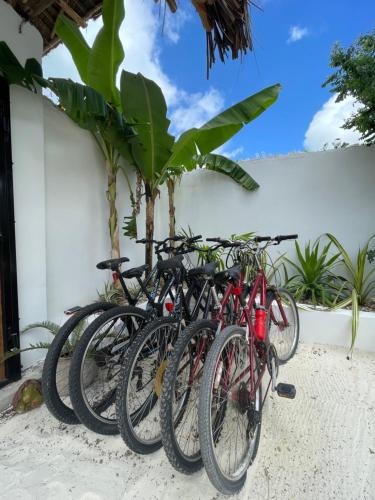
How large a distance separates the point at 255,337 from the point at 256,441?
52cm

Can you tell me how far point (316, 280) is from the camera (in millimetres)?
3148

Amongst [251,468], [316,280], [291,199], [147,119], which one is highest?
[147,119]

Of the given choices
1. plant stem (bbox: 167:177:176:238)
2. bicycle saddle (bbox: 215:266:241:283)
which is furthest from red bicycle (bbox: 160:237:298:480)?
plant stem (bbox: 167:177:176:238)

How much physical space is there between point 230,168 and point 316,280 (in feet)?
6.03

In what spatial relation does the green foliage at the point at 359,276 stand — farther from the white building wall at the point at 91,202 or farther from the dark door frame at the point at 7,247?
the dark door frame at the point at 7,247

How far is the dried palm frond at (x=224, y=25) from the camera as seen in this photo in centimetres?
164

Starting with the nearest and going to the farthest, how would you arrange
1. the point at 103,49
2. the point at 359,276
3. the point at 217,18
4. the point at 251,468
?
the point at 251,468
the point at 217,18
the point at 103,49
the point at 359,276

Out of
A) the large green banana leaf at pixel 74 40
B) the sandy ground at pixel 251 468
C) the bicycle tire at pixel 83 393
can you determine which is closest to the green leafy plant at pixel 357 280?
the sandy ground at pixel 251 468

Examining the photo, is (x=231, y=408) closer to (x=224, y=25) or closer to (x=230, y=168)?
(x=224, y=25)

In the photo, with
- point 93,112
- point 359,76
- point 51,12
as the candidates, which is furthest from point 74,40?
point 359,76

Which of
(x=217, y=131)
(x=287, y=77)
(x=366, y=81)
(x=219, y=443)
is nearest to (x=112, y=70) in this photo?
(x=217, y=131)

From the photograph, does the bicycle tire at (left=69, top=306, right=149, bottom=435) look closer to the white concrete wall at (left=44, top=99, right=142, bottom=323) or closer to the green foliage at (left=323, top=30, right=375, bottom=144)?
the white concrete wall at (left=44, top=99, right=142, bottom=323)

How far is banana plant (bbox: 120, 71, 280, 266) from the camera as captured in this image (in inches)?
89.5

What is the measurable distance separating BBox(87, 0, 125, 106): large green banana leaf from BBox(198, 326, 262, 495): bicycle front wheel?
242cm
